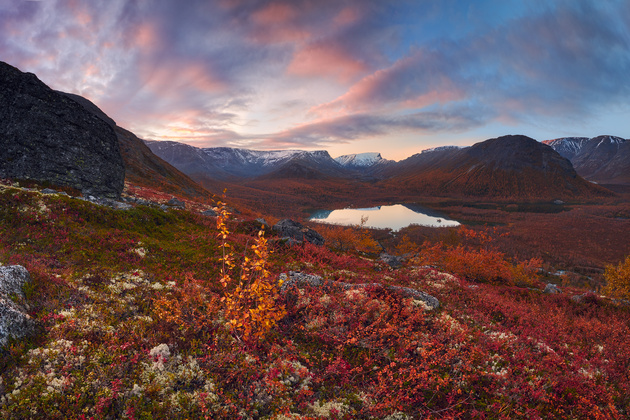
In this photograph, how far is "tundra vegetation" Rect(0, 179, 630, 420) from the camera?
577 centimetres

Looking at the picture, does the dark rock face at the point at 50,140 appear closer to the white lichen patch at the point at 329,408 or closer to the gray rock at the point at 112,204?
the gray rock at the point at 112,204

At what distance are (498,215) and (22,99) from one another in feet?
630

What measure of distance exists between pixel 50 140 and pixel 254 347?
105 ft

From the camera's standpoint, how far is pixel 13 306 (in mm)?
6551

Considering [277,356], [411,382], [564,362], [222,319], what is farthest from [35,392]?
[564,362]

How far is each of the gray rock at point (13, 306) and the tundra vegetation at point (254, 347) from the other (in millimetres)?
228

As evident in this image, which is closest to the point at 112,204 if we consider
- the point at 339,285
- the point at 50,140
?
the point at 50,140

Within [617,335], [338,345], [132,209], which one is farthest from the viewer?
[132,209]

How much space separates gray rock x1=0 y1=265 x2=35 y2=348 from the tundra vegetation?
228 millimetres

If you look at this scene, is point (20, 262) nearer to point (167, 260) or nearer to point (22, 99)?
point (167, 260)

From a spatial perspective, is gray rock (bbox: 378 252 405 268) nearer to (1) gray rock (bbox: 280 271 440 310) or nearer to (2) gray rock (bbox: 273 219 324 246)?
(2) gray rock (bbox: 273 219 324 246)

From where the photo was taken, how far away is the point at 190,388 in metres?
6.25

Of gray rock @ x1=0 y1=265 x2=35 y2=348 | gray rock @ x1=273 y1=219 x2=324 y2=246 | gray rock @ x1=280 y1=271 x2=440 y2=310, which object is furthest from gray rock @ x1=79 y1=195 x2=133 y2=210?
gray rock @ x1=280 y1=271 x2=440 y2=310

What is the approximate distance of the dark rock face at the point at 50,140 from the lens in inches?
890
